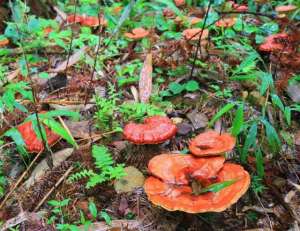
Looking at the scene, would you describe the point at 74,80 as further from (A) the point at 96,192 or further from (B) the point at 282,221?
(B) the point at 282,221

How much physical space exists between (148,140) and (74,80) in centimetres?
172

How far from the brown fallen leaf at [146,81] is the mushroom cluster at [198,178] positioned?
46.8 inches

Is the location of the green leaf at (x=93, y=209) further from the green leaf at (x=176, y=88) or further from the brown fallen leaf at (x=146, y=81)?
the green leaf at (x=176, y=88)

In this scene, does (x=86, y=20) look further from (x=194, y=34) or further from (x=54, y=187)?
(x=54, y=187)

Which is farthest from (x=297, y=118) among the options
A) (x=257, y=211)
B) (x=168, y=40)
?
(x=168, y=40)

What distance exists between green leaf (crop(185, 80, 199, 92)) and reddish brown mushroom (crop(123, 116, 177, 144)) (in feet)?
3.03

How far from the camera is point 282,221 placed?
3391 mm

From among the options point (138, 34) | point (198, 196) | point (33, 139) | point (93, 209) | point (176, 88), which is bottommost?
point (93, 209)

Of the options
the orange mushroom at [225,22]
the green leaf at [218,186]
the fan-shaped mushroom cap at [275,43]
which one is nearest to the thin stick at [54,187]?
the green leaf at [218,186]

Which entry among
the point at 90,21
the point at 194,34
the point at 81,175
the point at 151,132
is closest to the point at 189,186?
the point at 151,132

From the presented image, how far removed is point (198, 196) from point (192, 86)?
5.72 feet

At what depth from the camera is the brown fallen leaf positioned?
453cm

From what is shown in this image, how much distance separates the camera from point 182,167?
3.37 m

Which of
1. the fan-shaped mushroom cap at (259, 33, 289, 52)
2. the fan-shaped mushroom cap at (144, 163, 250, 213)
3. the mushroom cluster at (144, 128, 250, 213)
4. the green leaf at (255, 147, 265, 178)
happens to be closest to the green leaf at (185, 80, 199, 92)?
the fan-shaped mushroom cap at (259, 33, 289, 52)
